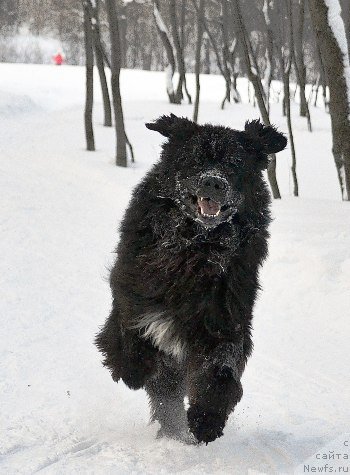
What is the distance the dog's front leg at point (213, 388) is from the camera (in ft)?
12.1

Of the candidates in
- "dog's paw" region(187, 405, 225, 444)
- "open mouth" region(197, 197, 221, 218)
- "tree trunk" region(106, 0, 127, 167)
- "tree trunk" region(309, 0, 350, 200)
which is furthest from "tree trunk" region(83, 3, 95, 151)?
"dog's paw" region(187, 405, 225, 444)

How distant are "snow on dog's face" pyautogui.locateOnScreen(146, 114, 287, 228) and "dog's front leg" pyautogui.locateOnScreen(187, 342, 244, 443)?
2.42 feet

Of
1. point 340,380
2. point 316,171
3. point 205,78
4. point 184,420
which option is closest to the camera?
point 184,420

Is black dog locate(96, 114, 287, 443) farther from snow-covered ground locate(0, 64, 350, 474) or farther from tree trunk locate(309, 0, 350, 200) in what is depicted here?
tree trunk locate(309, 0, 350, 200)

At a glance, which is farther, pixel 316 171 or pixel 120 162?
pixel 316 171

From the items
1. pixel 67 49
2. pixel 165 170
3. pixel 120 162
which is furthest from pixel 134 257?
pixel 67 49

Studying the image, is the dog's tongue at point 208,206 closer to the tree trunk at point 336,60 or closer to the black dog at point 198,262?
the black dog at point 198,262

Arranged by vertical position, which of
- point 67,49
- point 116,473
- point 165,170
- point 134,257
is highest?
point 165,170

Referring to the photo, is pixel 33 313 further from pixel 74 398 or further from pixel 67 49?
pixel 67 49

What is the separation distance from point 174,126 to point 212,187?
0.59m

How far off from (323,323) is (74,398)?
119 inches

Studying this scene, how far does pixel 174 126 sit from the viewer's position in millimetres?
4156

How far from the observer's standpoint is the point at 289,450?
3.93 meters

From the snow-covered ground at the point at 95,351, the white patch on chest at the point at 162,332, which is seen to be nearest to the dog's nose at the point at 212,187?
the white patch on chest at the point at 162,332
